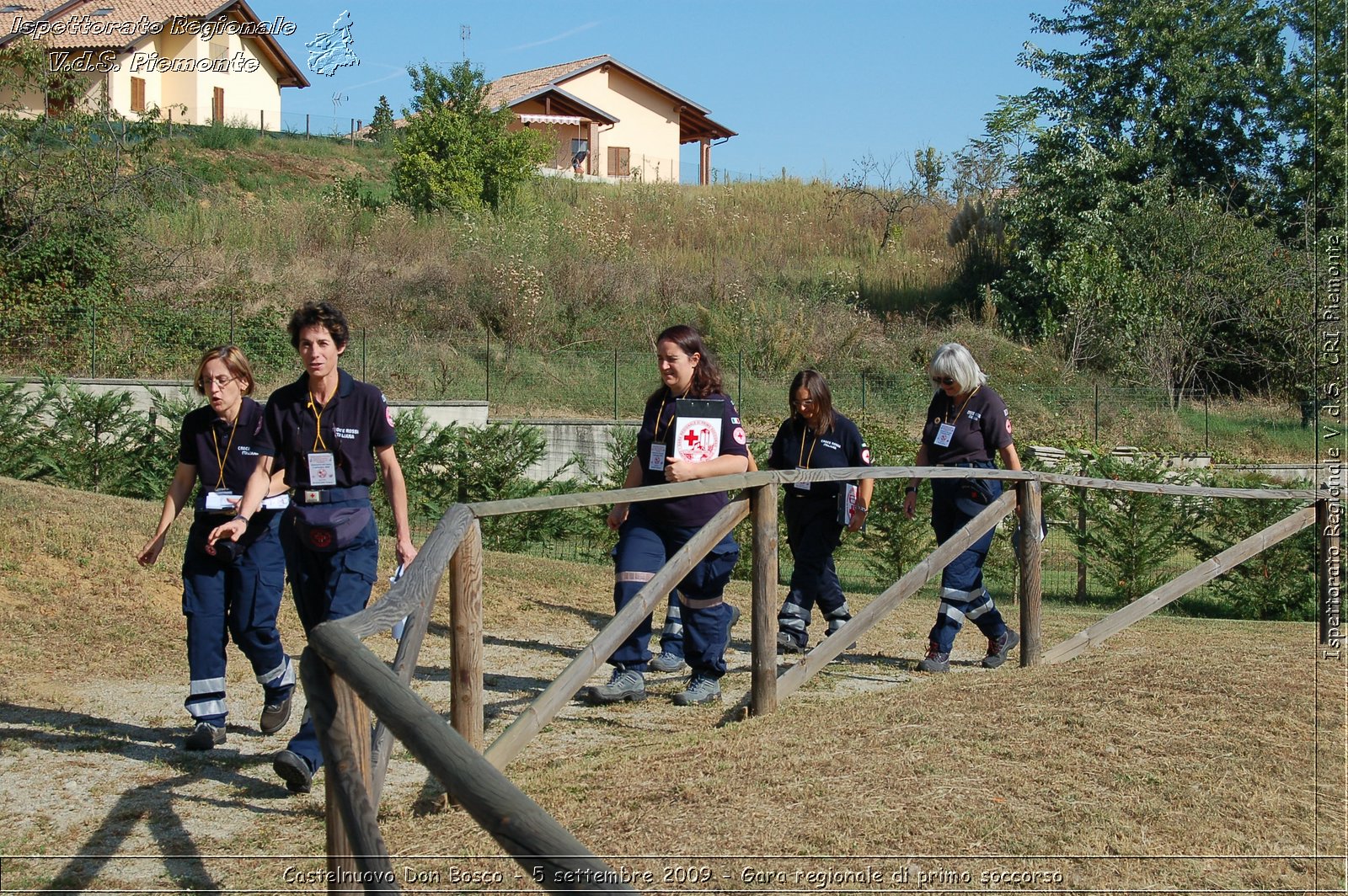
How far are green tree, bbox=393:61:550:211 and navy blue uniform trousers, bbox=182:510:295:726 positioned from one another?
29.9 meters

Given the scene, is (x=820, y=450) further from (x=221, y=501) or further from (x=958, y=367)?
(x=221, y=501)

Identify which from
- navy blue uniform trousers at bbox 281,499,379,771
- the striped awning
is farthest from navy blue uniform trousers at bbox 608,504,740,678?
the striped awning

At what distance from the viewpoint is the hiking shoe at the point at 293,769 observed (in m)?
4.59

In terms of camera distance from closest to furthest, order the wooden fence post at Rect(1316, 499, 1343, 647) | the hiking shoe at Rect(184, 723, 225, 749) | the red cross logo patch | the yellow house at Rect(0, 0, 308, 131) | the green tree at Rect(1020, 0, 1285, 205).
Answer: the hiking shoe at Rect(184, 723, 225, 749), the red cross logo patch, the wooden fence post at Rect(1316, 499, 1343, 647), the green tree at Rect(1020, 0, 1285, 205), the yellow house at Rect(0, 0, 308, 131)

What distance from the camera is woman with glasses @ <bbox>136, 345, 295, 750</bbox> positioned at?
5.43 meters

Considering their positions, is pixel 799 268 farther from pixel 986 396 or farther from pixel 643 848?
pixel 643 848

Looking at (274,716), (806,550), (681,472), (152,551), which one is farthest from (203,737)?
(806,550)

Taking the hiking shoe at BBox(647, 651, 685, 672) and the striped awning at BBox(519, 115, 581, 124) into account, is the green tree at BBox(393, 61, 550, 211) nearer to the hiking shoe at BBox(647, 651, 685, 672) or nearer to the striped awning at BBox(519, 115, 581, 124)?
the striped awning at BBox(519, 115, 581, 124)

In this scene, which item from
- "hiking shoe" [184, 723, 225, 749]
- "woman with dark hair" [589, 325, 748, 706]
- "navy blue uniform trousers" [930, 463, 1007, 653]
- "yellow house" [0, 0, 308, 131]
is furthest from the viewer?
"yellow house" [0, 0, 308, 131]

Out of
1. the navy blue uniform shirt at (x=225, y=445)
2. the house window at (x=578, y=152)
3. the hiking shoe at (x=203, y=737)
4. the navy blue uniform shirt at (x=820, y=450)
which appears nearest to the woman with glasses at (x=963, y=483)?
the navy blue uniform shirt at (x=820, y=450)

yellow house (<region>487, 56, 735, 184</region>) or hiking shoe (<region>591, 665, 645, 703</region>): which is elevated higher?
yellow house (<region>487, 56, 735, 184</region>)

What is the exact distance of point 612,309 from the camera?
3083 cm

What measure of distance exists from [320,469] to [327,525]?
0.23m

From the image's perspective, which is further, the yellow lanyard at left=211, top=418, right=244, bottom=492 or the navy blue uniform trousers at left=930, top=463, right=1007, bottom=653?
the navy blue uniform trousers at left=930, top=463, right=1007, bottom=653
